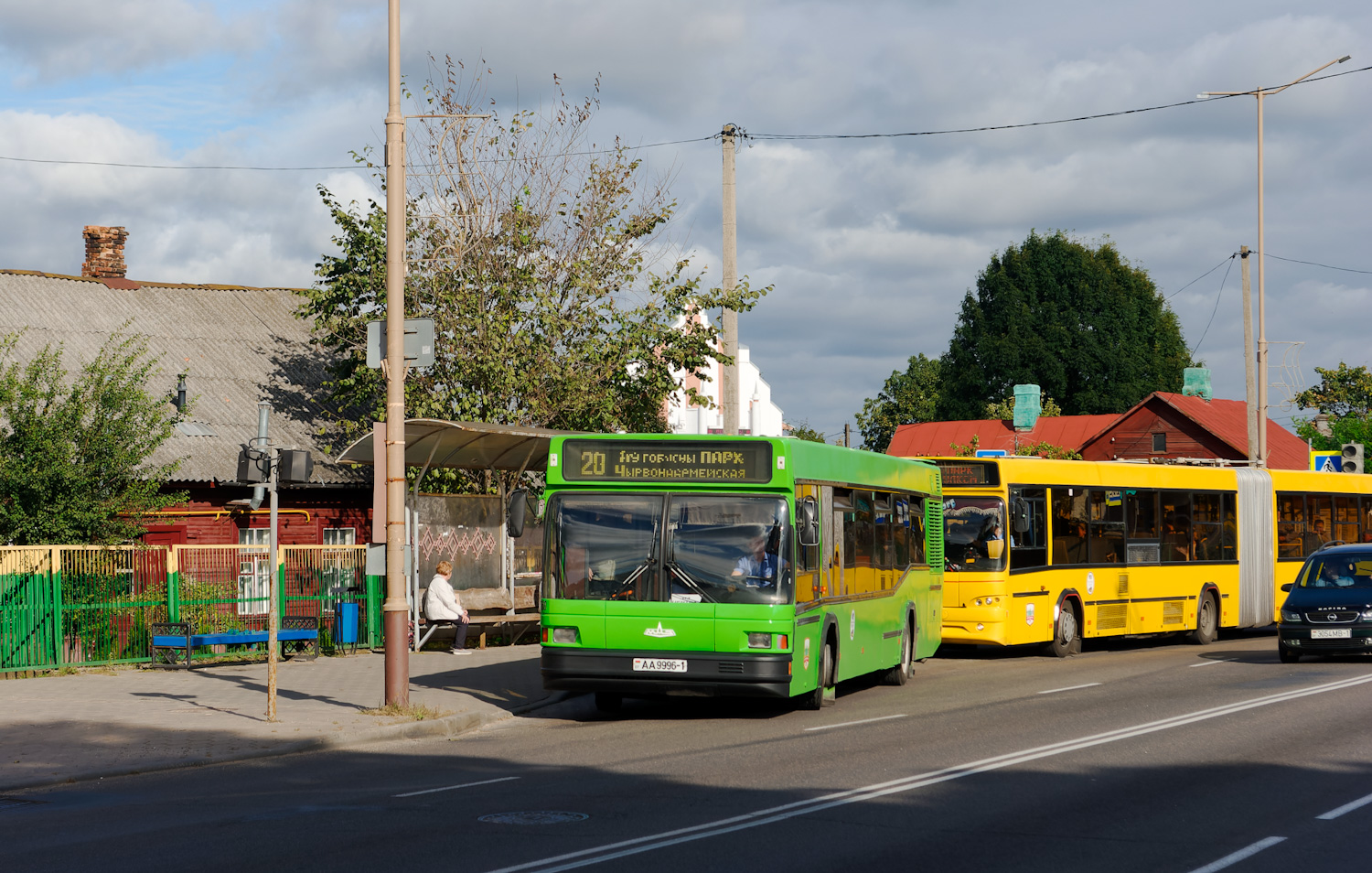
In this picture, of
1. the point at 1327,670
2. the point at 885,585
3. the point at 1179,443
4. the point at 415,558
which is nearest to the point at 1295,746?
the point at 885,585

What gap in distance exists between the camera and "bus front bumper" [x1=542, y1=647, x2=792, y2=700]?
46.3 feet

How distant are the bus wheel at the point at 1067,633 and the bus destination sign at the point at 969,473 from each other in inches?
98.7

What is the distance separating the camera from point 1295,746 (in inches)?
484

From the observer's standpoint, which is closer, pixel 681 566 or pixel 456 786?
pixel 456 786

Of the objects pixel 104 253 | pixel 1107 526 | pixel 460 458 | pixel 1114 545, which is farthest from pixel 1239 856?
pixel 104 253

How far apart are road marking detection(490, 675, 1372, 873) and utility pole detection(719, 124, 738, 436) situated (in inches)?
359

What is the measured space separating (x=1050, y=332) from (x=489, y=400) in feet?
169

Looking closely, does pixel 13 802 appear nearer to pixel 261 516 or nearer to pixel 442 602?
pixel 442 602

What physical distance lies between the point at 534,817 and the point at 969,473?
13.7 meters

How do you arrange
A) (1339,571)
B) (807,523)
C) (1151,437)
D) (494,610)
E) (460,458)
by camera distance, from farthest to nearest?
(1151,437) → (494,610) → (460,458) → (1339,571) → (807,523)

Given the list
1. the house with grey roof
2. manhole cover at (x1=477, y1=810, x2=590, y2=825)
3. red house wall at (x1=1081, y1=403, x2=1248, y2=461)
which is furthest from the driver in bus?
red house wall at (x1=1081, y1=403, x2=1248, y2=461)

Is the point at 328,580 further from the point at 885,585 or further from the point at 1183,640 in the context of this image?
the point at 1183,640

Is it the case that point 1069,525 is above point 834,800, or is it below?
above

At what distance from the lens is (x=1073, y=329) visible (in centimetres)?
7388
